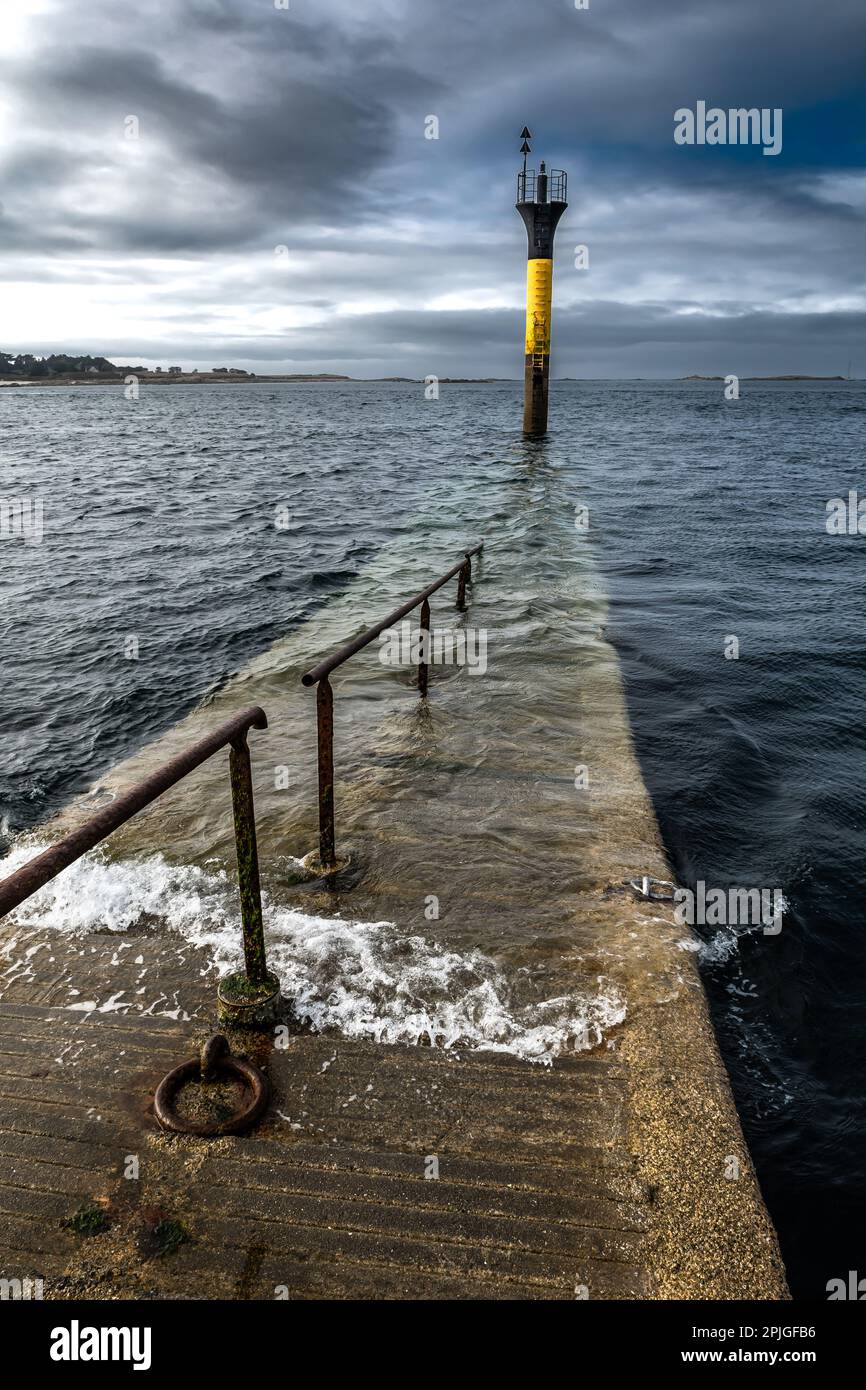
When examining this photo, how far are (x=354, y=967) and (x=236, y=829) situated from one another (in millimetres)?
1070

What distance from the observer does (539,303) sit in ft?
106

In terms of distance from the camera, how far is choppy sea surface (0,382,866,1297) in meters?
3.60

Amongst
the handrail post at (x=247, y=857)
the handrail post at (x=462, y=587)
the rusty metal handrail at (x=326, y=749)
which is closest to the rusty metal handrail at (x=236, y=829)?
the handrail post at (x=247, y=857)

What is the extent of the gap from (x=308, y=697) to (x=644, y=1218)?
620cm

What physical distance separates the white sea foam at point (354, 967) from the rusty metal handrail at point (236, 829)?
16.2 inches

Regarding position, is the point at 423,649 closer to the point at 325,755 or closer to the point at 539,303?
the point at 325,755

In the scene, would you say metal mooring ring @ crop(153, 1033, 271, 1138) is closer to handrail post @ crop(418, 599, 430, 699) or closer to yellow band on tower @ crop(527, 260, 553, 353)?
handrail post @ crop(418, 599, 430, 699)

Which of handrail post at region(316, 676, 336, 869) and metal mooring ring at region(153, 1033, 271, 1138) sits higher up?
handrail post at region(316, 676, 336, 869)

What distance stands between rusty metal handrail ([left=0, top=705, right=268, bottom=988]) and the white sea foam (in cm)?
41

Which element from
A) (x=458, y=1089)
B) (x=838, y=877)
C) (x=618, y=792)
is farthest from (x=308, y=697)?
(x=458, y=1089)

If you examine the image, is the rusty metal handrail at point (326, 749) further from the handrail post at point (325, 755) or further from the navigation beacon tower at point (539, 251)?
the navigation beacon tower at point (539, 251)

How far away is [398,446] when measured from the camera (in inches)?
1864

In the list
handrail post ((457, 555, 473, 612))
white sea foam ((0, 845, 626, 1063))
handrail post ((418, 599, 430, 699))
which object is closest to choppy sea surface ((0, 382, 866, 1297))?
white sea foam ((0, 845, 626, 1063))

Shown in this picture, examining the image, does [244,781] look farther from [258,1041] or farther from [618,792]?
[618,792]
